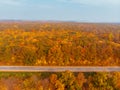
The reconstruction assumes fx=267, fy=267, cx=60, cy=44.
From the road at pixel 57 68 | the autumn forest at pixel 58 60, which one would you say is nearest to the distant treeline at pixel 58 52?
the autumn forest at pixel 58 60

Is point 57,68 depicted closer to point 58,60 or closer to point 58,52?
point 58,60

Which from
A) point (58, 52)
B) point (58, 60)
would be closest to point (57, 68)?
point (58, 60)

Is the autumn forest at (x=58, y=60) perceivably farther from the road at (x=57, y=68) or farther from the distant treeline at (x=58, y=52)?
the road at (x=57, y=68)

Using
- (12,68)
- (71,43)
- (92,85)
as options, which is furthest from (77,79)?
(71,43)

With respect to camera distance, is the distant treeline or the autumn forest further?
the distant treeline

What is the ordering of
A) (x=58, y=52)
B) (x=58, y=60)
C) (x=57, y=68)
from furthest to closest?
(x=58, y=52) < (x=58, y=60) < (x=57, y=68)

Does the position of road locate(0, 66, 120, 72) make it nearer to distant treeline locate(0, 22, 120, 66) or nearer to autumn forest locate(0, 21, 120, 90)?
autumn forest locate(0, 21, 120, 90)

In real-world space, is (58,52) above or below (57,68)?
above

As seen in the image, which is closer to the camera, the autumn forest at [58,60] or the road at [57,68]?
the autumn forest at [58,60]

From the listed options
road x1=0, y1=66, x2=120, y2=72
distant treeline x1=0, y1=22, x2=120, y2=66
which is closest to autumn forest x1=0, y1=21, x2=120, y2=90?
distant treeline x1=0, y1=22, x2=120, y2=66

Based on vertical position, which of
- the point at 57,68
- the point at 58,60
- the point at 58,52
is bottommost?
the point at 57,68

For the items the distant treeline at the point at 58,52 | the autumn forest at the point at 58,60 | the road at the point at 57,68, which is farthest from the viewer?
the distant treeline at the point at 58,52

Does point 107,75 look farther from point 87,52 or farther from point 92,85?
point 87,52
